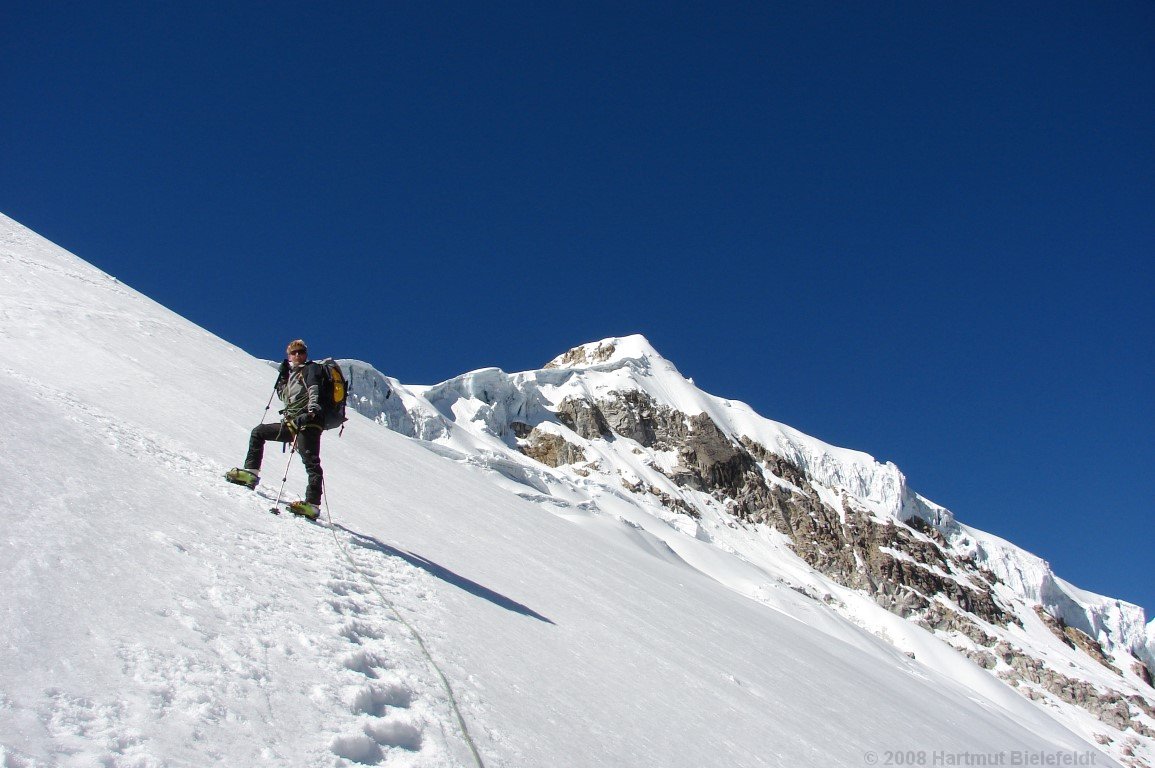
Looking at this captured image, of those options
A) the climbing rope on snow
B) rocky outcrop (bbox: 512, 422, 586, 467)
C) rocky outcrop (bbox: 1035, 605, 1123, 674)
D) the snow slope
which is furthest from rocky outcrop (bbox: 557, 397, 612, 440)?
the climbing rope on snow

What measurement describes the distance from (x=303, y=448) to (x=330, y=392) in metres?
0.62

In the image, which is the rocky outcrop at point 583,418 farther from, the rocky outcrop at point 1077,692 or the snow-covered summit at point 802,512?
the rocky outcrop at point 1077,692

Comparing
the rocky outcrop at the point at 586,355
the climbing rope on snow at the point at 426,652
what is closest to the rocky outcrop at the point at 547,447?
the rocky outcrop at the point at 586,355

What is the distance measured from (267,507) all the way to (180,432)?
2.67m

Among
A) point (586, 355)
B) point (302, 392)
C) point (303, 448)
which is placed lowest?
point (303, 448)

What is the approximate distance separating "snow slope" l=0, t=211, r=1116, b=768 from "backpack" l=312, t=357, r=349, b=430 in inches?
41.2

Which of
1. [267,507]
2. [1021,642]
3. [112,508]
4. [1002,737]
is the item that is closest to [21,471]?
[112,508]

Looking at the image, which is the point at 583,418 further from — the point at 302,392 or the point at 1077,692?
the point at 302,392

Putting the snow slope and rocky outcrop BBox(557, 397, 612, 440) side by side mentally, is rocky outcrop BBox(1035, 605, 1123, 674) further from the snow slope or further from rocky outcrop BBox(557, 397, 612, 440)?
the snow slope

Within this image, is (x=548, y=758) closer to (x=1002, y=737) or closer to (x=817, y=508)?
(x=1002, y=737)

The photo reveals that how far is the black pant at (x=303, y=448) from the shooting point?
21.1 feet

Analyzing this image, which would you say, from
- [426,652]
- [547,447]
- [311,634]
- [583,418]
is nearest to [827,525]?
[583,418]

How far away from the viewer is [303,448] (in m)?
6.70

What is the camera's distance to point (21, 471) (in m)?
4.04
